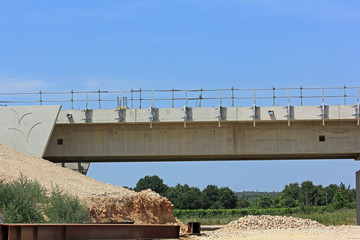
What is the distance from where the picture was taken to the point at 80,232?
22.0 m

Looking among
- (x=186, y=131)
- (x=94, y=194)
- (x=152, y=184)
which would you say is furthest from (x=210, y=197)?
(x=94, y=194)

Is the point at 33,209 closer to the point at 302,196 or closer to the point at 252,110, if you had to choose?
the point at 252,110

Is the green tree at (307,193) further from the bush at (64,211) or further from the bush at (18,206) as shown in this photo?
the bush at (18,206)

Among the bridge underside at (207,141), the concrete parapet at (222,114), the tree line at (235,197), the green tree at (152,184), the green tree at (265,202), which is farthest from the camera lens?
the green tree at (152,184)

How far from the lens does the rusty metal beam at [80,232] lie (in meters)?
20.4

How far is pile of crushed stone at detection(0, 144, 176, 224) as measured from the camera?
3259cm

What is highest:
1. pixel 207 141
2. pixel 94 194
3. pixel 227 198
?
pixel 207 141

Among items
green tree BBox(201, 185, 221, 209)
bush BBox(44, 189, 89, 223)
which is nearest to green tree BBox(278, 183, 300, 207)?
green tree BBox(201, 185, 221, 209)

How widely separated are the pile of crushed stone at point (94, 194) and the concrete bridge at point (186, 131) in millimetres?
3137

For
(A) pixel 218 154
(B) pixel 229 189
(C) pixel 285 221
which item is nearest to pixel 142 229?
(C) pixel 285 221

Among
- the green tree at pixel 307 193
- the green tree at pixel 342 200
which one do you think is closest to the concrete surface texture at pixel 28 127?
the green tree at pixel 342 200

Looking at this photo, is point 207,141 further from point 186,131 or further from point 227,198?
point 227,198

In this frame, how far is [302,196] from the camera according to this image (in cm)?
11038

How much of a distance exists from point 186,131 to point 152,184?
84.6m
